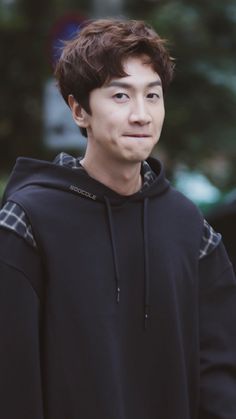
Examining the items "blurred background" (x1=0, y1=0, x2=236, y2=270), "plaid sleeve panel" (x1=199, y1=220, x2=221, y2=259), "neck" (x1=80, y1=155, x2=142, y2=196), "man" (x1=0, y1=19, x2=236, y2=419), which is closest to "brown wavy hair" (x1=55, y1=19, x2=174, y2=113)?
"man" (x1=0, y1=19, x2=236, y2=419)

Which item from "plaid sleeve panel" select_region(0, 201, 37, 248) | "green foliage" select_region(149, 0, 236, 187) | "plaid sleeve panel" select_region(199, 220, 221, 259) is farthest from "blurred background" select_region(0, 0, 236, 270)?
"plaid sleeve panel" select_region(0, 201, 37, 248)

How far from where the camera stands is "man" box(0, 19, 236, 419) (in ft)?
9.45

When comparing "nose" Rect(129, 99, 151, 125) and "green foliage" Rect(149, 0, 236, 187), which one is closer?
"nose" Rect(129, 99, 151, 125)

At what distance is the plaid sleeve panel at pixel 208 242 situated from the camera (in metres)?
3.18

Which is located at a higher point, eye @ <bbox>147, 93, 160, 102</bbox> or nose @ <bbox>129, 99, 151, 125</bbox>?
eye @ <bbox>147, 93, 160, 102</bbox>

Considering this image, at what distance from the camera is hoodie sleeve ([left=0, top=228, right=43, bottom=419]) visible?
2.85m

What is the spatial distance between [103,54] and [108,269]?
0.58m

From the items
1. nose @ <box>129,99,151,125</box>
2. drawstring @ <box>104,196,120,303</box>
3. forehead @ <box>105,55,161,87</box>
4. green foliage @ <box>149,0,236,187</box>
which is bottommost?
drawstring @ <box>104,196,120,303</box>

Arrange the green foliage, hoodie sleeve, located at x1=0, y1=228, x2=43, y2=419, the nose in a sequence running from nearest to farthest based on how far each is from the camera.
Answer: hoodie sleeve, located at x1=0, y1=228, x2=43, y2=419, the nose, the green foliage

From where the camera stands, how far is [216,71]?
31.2ft

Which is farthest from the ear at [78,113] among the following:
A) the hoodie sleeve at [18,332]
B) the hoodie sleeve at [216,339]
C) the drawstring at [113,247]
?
the hoodie sleeve at [216,339]

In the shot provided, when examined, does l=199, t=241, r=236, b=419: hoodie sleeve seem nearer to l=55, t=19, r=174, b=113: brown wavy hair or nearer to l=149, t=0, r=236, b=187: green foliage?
l=55, t=19, r=174, b=113: brown wavy hair

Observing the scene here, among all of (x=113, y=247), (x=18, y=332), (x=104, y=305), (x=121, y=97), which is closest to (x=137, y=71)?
(x=121, y=97)

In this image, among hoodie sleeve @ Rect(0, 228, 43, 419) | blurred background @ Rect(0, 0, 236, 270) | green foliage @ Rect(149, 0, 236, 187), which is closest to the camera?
hoodie sleeve @ Rect(0, 228, 43, 419)
